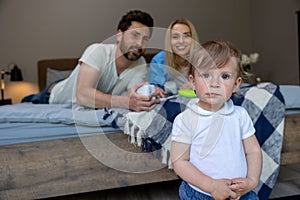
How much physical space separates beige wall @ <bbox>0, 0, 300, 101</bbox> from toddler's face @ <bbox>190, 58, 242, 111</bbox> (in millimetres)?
2848

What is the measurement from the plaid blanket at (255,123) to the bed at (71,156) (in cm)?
1

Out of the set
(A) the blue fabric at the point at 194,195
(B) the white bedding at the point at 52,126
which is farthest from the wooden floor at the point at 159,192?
(A) the blue fabric at the point at 194,195

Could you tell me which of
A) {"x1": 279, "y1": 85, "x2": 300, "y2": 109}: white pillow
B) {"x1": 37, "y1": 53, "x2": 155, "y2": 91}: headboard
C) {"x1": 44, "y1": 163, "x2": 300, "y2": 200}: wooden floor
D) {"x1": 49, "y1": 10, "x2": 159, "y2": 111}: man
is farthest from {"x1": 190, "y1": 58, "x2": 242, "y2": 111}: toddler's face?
{"x1": 37, "y1": 53, "x2": 155, "y2": 91}: headboard

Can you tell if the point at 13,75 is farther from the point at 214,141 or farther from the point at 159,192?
the point at 214,141

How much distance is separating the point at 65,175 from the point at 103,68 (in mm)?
618

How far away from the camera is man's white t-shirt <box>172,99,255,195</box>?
0.90 m

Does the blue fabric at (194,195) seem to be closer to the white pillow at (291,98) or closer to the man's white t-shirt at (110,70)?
the white pillow at (291,98)

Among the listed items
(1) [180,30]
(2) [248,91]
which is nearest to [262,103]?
(2) [248,91]

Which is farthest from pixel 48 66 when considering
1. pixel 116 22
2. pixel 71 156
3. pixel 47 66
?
pixel 71 156

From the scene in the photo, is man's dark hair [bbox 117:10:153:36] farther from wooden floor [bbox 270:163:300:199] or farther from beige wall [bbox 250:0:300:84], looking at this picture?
beige wall [bbox 250:0:300:84]

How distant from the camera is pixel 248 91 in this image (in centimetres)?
150

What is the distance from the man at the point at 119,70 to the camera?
155 cm

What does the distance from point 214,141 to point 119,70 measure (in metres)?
1.13

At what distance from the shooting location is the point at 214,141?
90 centimetres
